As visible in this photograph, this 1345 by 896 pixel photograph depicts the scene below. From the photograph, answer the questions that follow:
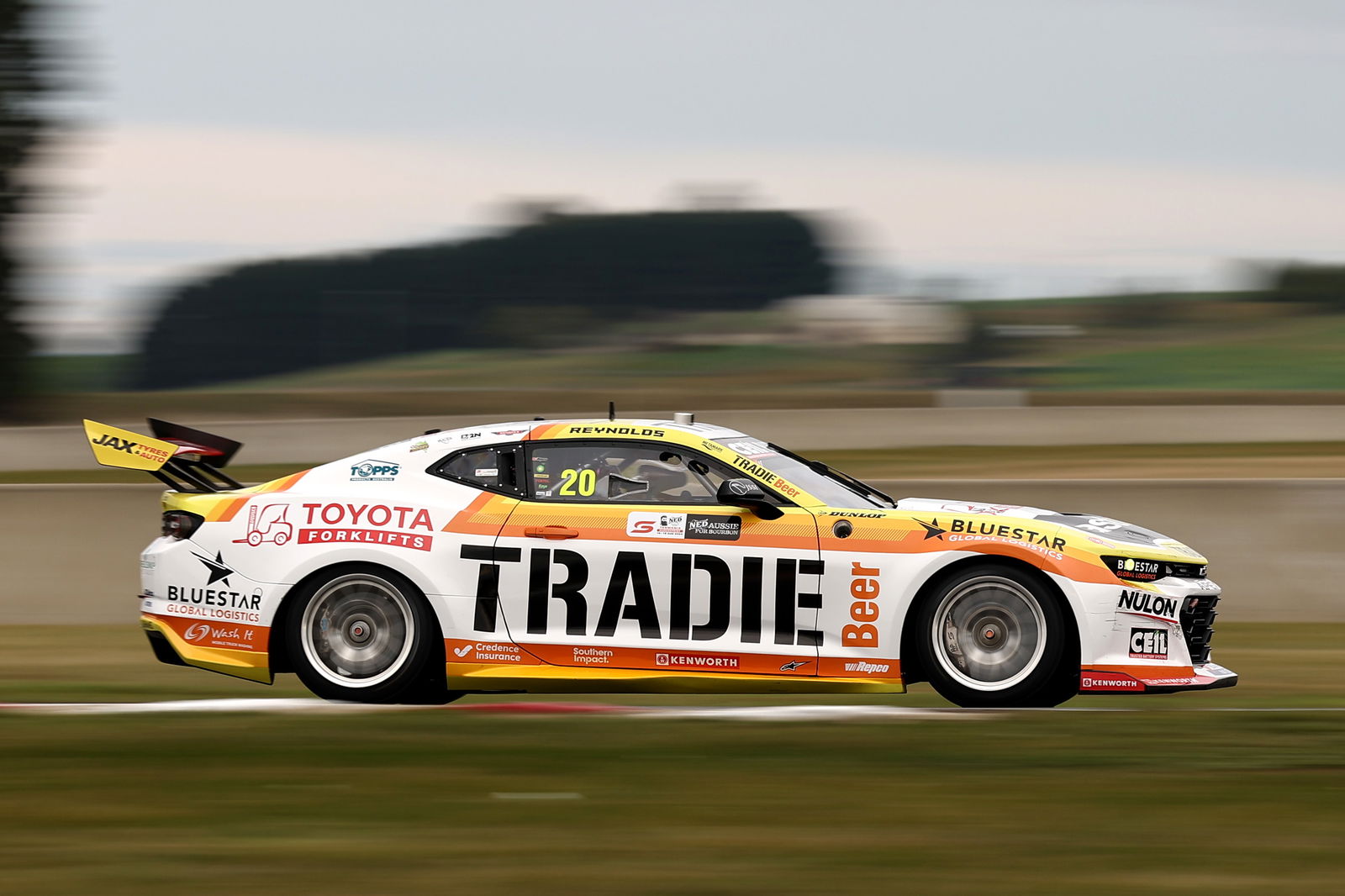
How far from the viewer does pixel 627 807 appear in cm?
559

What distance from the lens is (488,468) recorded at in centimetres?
798

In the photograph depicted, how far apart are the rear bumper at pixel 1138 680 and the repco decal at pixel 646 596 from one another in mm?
1240

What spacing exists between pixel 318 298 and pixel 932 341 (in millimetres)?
16434

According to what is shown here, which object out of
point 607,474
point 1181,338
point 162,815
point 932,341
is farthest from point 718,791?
point 1181,338

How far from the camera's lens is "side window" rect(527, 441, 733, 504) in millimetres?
7797

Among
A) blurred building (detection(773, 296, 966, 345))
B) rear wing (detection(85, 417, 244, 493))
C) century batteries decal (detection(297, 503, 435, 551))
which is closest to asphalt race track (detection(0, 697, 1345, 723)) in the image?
century batteries decal (detection(297, 503, 435, 551))

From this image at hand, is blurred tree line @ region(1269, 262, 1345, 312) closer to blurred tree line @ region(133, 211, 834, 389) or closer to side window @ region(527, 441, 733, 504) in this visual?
blurred tree line @ region(133, 211, 834, 389)

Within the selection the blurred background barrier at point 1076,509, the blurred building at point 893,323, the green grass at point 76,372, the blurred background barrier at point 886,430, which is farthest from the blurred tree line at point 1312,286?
the blurred background barrier at point 1076,509

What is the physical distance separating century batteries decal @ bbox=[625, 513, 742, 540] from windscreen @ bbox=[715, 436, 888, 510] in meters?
0.44

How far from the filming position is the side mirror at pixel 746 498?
7.59 meters

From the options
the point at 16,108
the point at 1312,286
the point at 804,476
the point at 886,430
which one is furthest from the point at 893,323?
the point at 804,476

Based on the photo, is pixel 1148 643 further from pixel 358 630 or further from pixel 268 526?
pixel 268 526

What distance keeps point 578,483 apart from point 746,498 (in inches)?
32.8

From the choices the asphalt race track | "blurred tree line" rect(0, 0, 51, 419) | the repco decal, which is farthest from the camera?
"blurred tree line" rect(0, 0, 51, 419)
